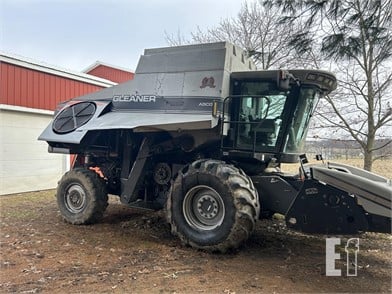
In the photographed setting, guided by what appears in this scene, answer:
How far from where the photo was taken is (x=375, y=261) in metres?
4.72

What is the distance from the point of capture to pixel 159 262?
14.7ft

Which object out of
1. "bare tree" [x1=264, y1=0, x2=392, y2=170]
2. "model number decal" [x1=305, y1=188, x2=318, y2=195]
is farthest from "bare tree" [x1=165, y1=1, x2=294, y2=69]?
"model number decal" [x1=305, y1=188, x2=318, y2=195]

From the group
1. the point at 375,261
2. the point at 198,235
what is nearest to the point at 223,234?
the point at 198,235

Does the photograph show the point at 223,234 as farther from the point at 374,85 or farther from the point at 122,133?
the point at 374,85

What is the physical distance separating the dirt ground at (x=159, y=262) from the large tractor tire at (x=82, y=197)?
189 mm

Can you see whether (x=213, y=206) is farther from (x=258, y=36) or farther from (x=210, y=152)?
(x=258, y=36)

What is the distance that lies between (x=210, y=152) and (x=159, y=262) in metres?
2.12

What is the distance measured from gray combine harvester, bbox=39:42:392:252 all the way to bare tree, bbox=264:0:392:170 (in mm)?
2110

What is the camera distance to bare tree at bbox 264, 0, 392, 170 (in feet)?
22.9

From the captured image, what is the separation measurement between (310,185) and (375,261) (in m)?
1.27

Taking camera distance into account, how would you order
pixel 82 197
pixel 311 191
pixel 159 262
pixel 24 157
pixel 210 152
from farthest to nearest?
pixel 24 157
pixel 82 197
pixel 210 152
pixel 311 191
pixel 159 262

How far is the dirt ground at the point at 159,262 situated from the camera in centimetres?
379

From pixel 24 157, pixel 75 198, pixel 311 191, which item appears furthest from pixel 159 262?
pixel 24 157

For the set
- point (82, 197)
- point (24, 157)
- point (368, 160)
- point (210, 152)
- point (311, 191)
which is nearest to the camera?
point (311, 191)
